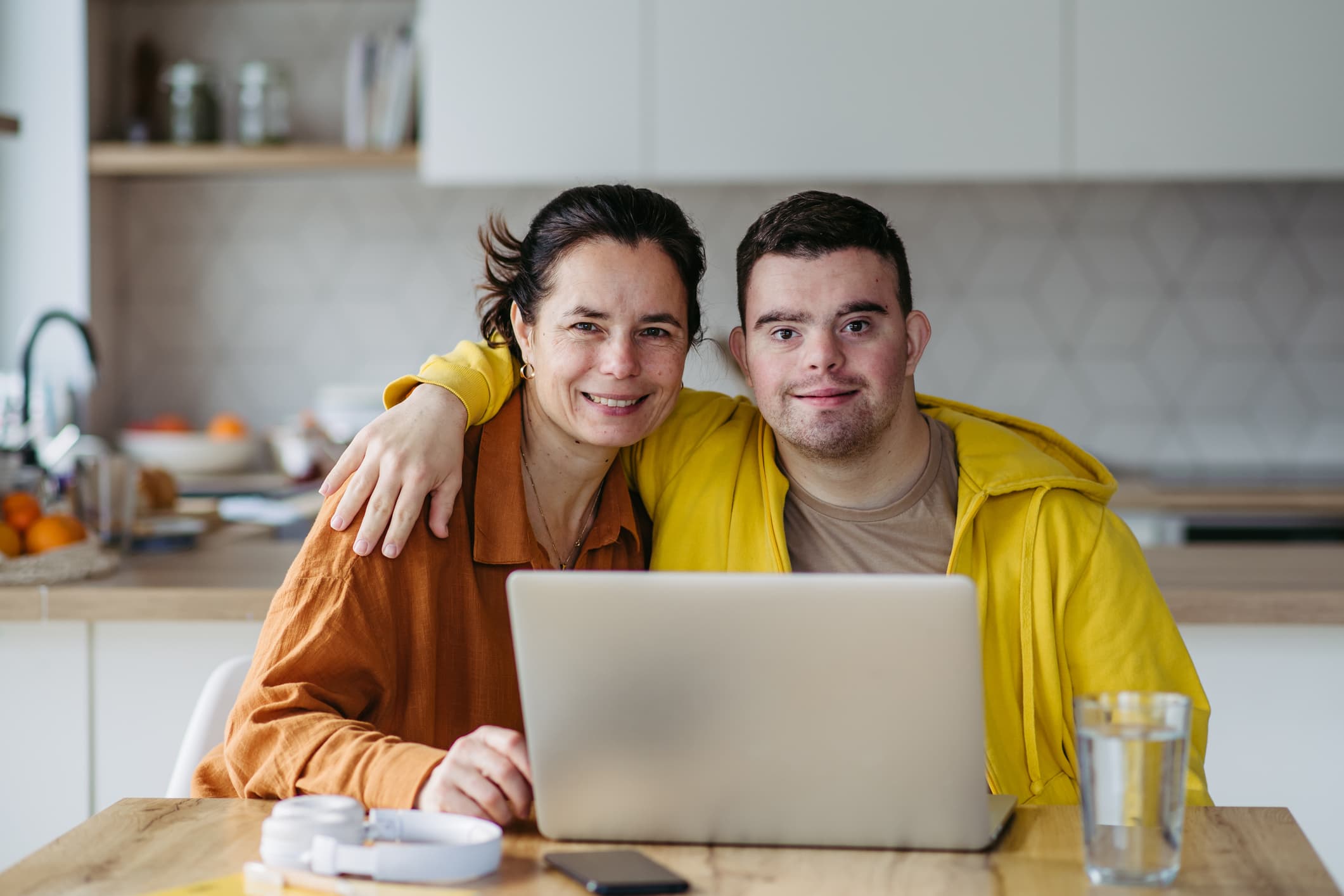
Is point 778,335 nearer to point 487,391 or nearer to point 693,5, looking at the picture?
point 487,391

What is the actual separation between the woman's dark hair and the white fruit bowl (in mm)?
2132

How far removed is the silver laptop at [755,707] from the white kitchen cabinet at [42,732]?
4.16 feet

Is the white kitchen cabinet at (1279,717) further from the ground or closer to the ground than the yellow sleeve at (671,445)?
closer to the ground

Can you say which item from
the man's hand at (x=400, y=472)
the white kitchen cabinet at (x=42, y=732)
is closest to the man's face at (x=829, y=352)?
the man's hand at (x=400, y=472)

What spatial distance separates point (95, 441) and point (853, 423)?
2455 mm

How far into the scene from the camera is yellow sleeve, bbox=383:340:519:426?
1460 millimetres

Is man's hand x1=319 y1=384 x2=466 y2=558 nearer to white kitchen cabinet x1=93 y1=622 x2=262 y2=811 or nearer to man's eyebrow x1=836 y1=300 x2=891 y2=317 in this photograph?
man's eyebrow x1=836 y1=300 x2=891 y2=317

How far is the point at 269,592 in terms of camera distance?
6.13 ft

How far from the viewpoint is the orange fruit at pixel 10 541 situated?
1980mm

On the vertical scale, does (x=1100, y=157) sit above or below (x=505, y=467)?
above

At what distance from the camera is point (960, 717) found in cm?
92

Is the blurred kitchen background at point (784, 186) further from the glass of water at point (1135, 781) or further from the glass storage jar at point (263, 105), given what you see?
the glass of water at point (1135, 781)

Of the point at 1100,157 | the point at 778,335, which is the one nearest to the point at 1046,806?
the point at 778,335

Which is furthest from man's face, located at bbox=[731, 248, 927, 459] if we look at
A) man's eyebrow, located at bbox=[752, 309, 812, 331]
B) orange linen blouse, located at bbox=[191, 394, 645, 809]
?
orange linen blouse, located at bbox=[191, 394, 645, 809]
